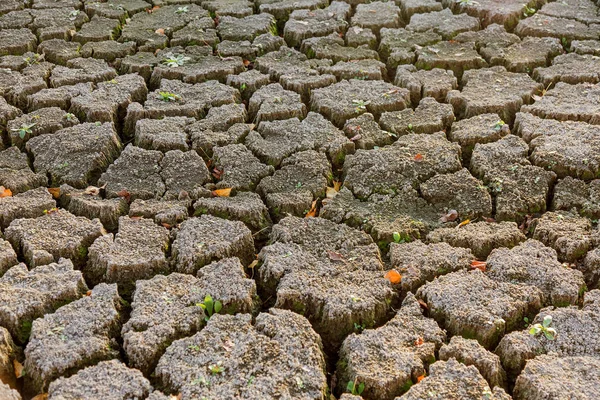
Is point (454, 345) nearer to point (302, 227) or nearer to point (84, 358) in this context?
point (302, 227)

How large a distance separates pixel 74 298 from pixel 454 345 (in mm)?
1403

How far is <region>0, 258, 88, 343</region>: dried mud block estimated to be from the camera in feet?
7.73

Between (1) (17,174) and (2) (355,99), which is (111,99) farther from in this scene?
(2) (355,99)

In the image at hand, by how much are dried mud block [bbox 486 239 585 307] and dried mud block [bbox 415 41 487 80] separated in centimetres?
177

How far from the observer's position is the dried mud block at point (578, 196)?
9.71ft

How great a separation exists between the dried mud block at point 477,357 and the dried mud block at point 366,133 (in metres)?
1.42

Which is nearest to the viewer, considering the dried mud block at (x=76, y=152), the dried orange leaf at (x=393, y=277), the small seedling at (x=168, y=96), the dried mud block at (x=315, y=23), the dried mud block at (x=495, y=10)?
the dried orange leaf at (x=393, y=277)

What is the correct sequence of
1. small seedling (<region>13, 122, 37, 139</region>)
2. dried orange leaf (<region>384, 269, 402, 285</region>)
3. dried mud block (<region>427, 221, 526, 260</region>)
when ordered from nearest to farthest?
dried orange leaf (<region>384, 269, 402, 285</region>) < dried mud block (<region>427, 221, 526, 260</region>) < small seedling (<region>13, 122, 37, 139</region>)

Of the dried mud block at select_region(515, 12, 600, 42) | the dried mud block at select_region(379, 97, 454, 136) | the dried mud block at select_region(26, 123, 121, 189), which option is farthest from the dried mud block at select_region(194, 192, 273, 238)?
the dried mud block at select_region(515, 12, 600, 42)

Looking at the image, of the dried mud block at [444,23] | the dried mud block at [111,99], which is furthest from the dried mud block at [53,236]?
the dried mud block at [444,23]

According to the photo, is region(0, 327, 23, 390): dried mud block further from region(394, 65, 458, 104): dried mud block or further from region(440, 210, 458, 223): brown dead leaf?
region(394, 65, 458, 104): dried mud block

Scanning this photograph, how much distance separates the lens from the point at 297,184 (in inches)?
125

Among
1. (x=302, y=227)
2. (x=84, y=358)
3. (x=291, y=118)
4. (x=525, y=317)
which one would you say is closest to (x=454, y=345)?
(x=525, y=317)

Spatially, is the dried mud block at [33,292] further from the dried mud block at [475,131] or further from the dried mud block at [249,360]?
the dried mud block at [475,131]
